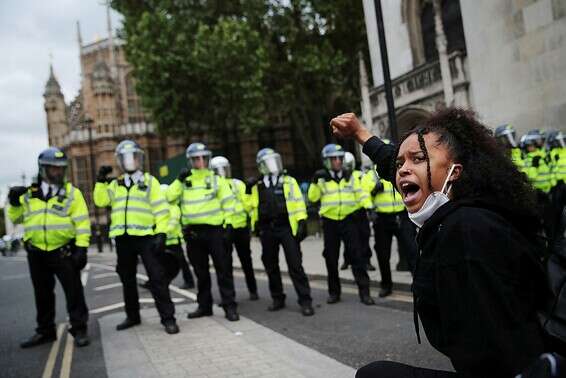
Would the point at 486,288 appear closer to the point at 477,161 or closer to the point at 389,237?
the point at 477,161

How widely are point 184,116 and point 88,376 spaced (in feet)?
74.7

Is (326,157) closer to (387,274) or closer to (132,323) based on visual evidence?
(387,274)

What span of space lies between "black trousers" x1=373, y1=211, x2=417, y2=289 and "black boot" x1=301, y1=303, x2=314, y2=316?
50.7 inches

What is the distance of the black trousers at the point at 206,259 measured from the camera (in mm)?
6840

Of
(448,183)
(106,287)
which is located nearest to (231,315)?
(448,183)

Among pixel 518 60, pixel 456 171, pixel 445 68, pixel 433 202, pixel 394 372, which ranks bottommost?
pixel 394 372

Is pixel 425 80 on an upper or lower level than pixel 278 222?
upper

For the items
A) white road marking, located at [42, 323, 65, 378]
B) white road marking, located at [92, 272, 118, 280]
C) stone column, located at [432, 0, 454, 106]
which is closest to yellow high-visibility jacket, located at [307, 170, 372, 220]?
white road marking, located at [42, 323, 65, 378]

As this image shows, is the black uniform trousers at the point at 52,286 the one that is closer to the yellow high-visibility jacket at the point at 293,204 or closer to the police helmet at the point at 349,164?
the yellow high-visibility jacket at the point at 293,204

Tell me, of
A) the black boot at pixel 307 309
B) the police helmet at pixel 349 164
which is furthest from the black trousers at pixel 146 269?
the police helmet at pixel 349 164

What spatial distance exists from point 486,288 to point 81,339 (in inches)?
208

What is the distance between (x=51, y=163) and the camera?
20.0 feet

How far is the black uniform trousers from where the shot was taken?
5988mm

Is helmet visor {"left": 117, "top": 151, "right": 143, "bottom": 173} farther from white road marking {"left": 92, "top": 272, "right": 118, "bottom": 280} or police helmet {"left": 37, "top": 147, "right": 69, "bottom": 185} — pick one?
white road marking {"left": 92, "top": 272, "right": 118, "bottom": 280}
